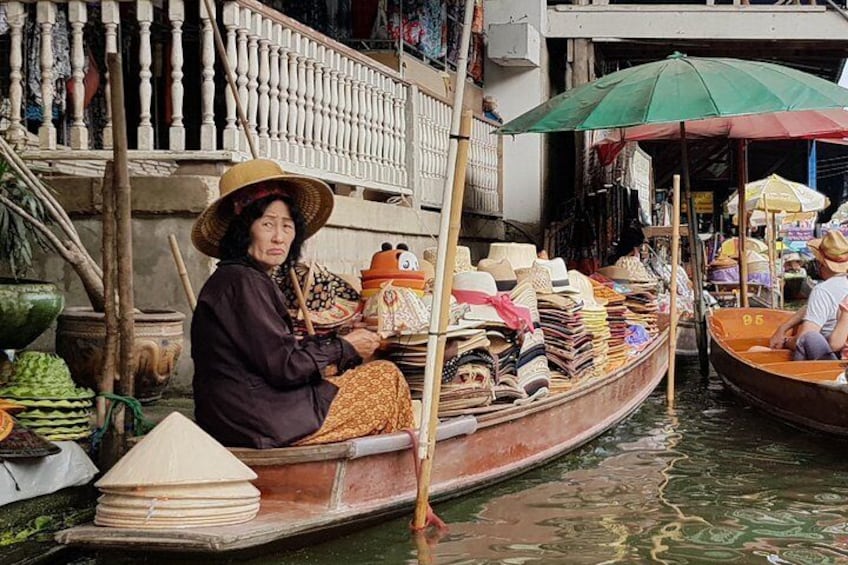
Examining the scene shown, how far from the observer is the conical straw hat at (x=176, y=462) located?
4.07m

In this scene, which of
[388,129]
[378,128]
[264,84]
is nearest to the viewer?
[264,84]

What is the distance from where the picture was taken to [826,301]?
788cm

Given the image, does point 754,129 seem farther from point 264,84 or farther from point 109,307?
point 109,307

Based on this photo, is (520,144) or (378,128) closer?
(378,128)

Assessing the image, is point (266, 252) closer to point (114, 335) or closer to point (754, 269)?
point (114, 335)

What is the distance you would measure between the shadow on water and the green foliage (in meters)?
2.24

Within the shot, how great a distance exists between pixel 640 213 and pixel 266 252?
397 inches

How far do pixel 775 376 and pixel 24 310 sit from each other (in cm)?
498

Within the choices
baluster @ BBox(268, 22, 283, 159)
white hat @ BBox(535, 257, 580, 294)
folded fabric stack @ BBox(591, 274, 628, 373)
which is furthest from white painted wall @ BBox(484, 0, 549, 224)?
baluster @ BBox(268, 22, 283, 159)

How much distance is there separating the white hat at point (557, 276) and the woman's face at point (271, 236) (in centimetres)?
304

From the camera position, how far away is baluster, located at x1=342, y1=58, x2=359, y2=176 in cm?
857

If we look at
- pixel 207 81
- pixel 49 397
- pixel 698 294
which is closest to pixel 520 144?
pixel 698 294

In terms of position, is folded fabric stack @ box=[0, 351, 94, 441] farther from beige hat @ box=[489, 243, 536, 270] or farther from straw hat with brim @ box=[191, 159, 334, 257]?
beige hat @ box=[489, 243, 536, 270]

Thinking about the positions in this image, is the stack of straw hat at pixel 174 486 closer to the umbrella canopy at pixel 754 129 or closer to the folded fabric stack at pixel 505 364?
the folded fabric stack at pixel 505 364
